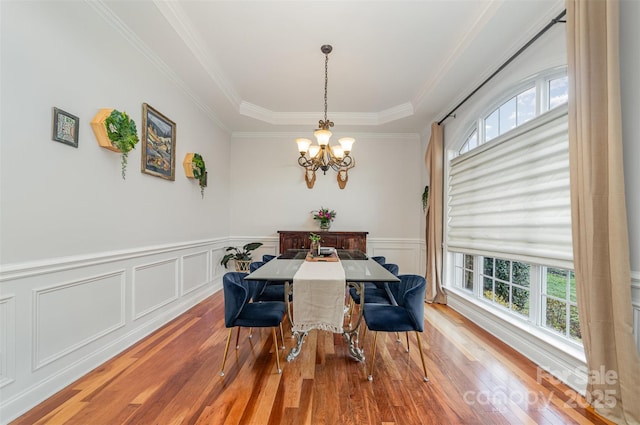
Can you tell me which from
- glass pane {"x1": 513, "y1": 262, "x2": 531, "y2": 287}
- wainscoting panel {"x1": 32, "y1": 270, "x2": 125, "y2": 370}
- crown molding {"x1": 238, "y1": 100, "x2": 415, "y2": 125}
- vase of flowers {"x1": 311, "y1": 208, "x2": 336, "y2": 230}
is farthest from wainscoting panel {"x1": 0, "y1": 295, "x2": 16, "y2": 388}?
glass pane {"x1": 513, "y1": 262, "x2": 531, "y2": 287}

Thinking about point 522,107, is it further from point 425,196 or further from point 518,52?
point 425,196

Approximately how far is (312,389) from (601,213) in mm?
2296

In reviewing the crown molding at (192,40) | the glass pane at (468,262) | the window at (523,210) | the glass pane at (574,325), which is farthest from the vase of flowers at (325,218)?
the glass pane at (574,325)

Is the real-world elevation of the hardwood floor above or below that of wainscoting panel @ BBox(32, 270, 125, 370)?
below

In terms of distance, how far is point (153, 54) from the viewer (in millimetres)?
2922

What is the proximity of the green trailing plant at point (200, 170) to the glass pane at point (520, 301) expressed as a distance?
420 cm

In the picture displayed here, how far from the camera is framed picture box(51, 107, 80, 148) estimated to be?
1.97m

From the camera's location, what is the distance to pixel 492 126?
3.46 m

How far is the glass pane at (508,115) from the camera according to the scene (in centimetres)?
305

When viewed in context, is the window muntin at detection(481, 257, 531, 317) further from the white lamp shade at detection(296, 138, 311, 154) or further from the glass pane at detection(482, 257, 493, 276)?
the white lamp shade at detection(296, 138, 311, 154)

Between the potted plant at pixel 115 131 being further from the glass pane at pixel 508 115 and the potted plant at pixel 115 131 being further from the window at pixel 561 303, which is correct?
the window at pixel 561 303

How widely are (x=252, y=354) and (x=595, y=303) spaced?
2650 mm

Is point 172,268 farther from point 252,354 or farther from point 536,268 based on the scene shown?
point 536,268

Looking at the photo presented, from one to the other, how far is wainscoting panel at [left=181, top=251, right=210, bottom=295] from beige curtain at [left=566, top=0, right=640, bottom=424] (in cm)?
407
